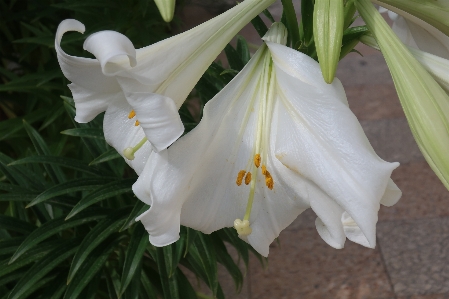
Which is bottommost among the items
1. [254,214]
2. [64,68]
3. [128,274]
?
[128,274]

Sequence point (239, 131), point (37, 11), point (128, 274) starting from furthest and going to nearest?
point (37, 11), point (128, 274), point (239, 131)

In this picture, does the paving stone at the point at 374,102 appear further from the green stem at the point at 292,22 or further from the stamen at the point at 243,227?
the stamen at the point at 243,227

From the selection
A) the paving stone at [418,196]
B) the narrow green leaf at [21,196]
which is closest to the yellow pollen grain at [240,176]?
the narrow green leaf at [21,196]

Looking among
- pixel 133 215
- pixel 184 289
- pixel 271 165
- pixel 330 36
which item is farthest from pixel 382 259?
pixel 330 36

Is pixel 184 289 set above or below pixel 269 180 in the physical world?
below

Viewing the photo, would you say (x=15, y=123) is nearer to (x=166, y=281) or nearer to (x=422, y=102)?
(x=166, y=281)

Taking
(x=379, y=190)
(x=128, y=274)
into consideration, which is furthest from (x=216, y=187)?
(x=128, y=274)

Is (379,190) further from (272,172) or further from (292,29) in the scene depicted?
(292,29)
